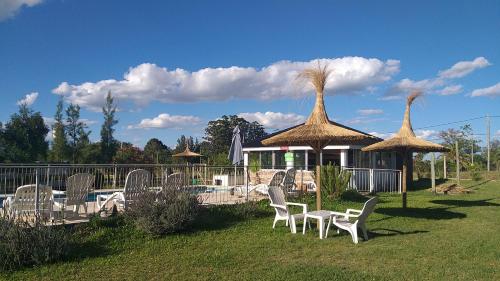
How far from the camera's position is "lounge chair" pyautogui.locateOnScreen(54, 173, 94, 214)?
352 inches

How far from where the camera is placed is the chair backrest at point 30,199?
8016mm

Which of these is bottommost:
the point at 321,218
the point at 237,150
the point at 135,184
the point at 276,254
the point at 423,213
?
the point at 276,254

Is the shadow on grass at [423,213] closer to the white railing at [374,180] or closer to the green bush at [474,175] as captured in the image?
the white railing at [374,180]

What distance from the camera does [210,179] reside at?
754 inches

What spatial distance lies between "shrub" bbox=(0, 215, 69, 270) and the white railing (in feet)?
45.1

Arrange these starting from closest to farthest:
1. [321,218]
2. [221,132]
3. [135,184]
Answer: [321,218] → [135,184] → [221,132]

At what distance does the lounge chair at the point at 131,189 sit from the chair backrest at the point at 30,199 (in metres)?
1.48

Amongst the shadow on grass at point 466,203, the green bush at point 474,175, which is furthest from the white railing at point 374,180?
the green bush at point 474,175

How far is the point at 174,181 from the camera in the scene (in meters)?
10.3

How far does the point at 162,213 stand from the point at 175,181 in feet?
5.71

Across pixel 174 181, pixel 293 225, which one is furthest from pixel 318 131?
pixel 174 181

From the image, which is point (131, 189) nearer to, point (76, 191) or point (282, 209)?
point (76, 191)

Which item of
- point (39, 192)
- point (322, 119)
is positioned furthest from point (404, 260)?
point (39, 192)

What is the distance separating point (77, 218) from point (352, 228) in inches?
218
